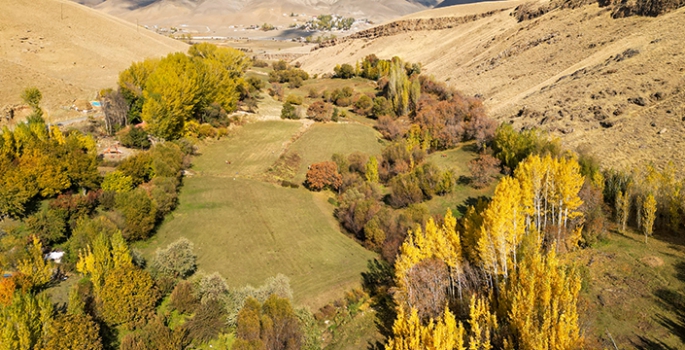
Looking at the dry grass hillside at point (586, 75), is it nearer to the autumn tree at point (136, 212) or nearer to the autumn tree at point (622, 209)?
the autumn tree at point (622, 209)

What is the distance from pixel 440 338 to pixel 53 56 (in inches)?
2548

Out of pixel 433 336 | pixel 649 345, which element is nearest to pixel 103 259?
pixel 433 336

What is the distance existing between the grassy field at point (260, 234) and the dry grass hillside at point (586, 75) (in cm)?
2309

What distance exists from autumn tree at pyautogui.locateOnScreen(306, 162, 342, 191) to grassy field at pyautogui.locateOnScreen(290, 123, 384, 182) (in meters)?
3.34

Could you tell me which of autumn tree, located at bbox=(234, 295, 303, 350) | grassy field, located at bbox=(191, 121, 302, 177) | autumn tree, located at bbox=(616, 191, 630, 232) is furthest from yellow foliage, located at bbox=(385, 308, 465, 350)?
grassy field, located at bbox=(191, 121, 302, 177)

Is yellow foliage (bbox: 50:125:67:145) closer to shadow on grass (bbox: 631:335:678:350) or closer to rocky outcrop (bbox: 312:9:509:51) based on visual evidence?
shadow on grass (bbox: 631:335:678:350)

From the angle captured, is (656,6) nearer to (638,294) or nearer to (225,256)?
(638,294)

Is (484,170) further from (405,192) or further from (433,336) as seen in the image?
(433,336)

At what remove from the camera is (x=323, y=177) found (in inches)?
1350

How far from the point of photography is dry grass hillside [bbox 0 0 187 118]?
4731 cm

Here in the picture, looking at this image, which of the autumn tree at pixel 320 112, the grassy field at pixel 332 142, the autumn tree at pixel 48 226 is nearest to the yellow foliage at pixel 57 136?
the autumn tree at pixel 48 226

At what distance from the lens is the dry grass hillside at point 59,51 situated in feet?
155

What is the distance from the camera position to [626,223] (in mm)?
24578

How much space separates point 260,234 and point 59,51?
51.3m
